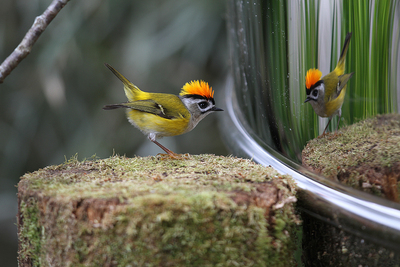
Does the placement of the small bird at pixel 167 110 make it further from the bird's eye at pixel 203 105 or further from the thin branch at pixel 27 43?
the thin branch at pixel 27 43

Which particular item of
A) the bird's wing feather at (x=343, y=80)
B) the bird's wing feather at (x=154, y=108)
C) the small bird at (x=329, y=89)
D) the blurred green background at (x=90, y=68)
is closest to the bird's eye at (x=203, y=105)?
the bird's wing feather at (x=154, y=108)

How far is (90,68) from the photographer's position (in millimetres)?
2857

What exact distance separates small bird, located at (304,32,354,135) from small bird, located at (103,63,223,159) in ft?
2.03

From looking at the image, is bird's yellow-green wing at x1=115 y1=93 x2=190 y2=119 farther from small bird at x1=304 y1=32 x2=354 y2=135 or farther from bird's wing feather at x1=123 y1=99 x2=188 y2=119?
small bird at x1=304 y1=32 x2=354 y2=135

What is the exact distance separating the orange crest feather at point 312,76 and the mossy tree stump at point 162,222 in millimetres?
279

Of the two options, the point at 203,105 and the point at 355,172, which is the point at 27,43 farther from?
the point at 355,172

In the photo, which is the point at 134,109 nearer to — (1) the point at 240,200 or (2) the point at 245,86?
(2) the point at 245,86

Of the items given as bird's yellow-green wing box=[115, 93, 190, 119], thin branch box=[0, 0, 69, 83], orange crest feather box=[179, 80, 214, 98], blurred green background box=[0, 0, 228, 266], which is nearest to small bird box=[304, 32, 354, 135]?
orange crest feather box=[179, 80, 214, 98]

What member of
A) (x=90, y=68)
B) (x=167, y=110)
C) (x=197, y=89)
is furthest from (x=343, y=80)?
(x=90, y=68)

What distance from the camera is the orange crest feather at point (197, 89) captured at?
1.49 m

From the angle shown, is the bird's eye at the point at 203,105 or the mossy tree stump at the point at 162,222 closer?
the mossy tree stump at the point at 162,222

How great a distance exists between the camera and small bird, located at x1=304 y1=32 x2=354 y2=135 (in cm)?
85

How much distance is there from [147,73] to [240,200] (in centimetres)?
223

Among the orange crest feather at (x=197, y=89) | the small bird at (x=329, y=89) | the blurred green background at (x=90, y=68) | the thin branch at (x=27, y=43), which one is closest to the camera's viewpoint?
the small bird at (x=329, y=89)
